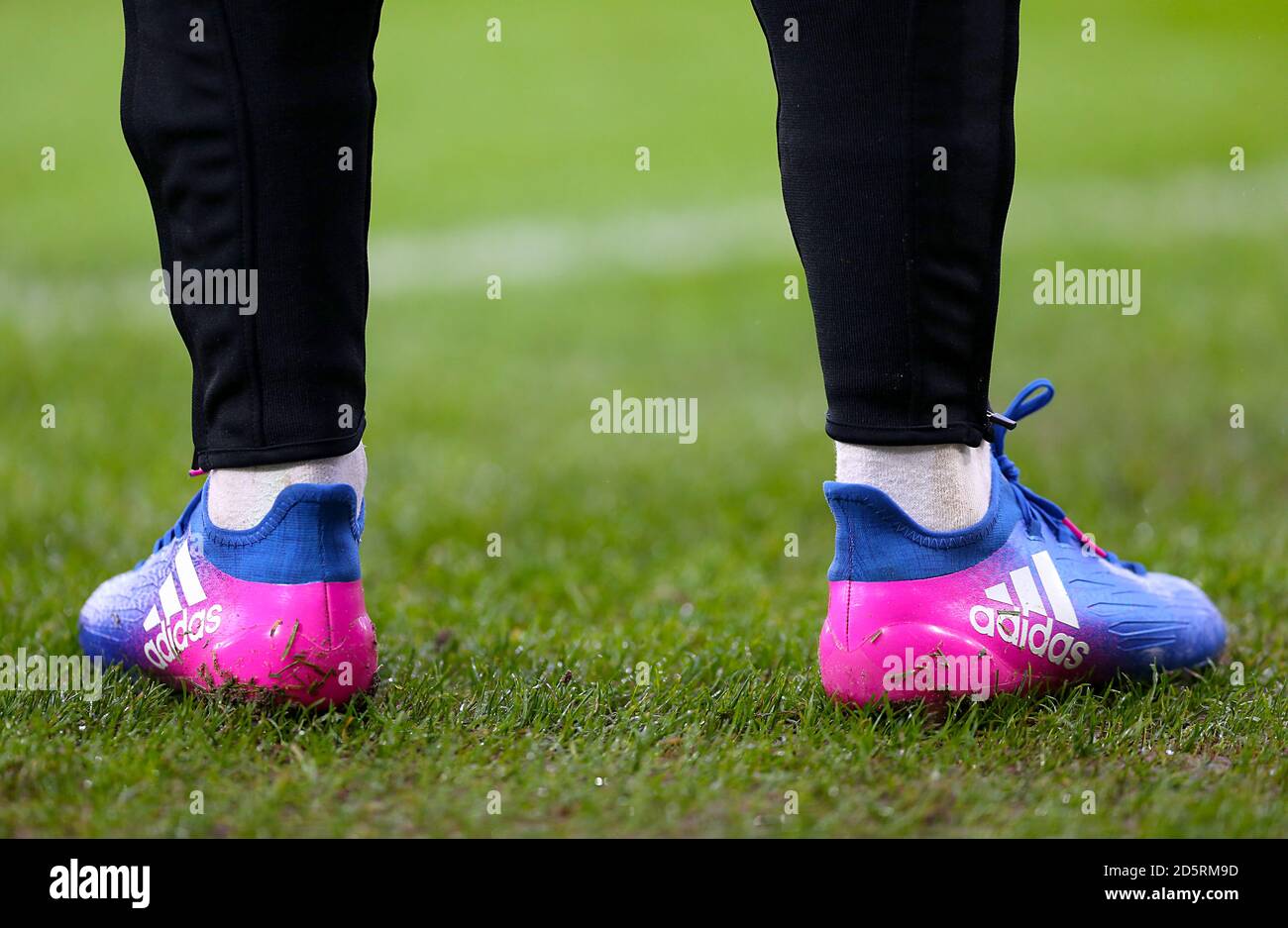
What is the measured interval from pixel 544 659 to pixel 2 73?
1624 centimetres

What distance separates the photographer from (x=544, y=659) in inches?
85.4

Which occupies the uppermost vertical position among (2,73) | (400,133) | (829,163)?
(2,73)

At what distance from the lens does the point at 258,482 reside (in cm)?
179

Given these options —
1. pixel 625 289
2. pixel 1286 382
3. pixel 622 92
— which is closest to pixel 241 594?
pixel 1286 382

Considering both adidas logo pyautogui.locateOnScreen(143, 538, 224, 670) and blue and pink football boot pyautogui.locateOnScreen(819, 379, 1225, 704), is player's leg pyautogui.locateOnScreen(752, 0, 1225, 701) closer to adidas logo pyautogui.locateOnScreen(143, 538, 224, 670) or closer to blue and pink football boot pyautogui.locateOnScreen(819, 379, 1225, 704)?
blue and pink football boot pyautogui.locateOnScreen(819, 379, 1225, 704)

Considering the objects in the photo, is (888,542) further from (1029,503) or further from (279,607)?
(279,607)

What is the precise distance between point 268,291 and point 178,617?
506 mm

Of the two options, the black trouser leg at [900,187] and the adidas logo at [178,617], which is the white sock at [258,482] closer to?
the adidas logo at [178,617]

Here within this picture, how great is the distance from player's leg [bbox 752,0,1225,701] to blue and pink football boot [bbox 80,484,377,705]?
68cm

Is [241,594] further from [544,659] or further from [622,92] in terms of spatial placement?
[622,92]

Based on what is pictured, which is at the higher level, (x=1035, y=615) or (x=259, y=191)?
(x=259, y=191)

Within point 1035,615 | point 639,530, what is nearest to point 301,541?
point 1035,615

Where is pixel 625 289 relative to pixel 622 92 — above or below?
below

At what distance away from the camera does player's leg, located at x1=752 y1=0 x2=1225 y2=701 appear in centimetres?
165
